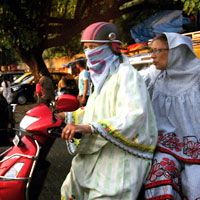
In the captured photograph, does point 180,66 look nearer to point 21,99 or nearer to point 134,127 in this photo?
point 134,127

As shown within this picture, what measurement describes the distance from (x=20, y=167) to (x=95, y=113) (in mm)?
663

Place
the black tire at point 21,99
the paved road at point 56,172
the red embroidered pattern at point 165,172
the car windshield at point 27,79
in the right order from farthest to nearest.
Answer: the car windshield at point 27,79 → the black tire at point 21,99 → the paved road at point 56,172 → the red embroidered pattern at point 165,172

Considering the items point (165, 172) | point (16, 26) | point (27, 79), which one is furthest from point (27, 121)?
point (27, 79)

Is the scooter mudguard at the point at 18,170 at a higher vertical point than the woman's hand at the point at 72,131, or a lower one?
lower

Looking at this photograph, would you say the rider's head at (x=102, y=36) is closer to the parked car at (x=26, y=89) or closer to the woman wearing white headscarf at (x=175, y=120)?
the woman wearing white headscarf at (x=175, y=120)

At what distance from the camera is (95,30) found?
5.19 ft

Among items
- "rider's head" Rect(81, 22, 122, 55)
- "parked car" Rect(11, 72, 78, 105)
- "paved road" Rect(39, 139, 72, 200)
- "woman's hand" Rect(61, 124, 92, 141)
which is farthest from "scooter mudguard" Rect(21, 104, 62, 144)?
"parked car" Rect(11, 72, 78, 105)

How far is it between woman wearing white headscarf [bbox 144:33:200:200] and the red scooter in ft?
2.05

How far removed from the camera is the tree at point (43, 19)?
10164 millimetres

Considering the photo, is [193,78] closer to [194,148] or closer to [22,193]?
[194,148]

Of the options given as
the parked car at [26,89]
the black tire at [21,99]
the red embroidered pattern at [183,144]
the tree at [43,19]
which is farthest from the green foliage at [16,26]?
the red embroidered pattern at [183,144]

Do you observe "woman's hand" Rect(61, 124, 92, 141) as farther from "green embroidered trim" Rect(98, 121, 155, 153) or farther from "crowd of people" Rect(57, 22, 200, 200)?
"green embroidered trim" Rect(98, 121, 155, 153)

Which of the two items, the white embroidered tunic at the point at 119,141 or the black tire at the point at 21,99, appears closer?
the white embroidered tunic at the point at 119,141

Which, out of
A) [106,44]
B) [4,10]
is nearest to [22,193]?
[106,44]
